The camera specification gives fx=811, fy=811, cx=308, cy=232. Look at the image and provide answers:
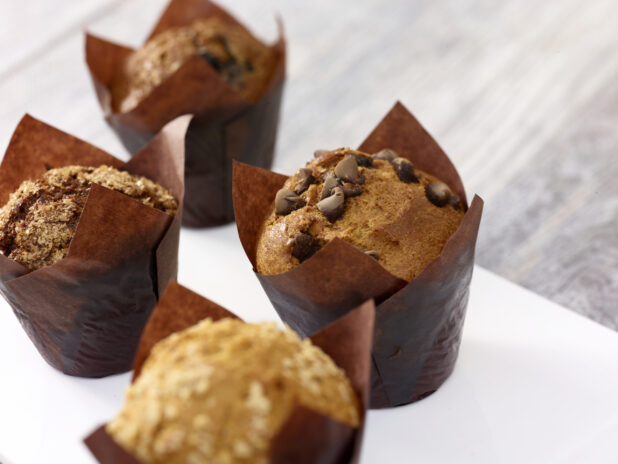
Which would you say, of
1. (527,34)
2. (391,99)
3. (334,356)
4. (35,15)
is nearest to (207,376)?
(334,356)

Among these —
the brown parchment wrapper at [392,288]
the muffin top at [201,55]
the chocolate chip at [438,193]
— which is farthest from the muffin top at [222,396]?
the muffin top at [201,55]

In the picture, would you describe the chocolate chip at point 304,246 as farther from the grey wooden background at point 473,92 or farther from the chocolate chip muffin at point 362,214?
the grey wooden background at point 473,92

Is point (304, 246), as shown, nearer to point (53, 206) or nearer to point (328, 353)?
point (328, 353)

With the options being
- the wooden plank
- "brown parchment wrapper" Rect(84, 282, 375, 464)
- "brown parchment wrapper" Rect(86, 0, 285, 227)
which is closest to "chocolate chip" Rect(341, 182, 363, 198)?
"brown parchment wrapper" Rect(84, 282, 375, 464)

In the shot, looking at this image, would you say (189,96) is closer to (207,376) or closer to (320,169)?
(320,169)

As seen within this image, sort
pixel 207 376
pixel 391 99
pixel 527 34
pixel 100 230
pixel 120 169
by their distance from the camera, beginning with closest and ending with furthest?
pixel 207 376, pixel 100 230, pixel 120 169, pixel 391 99, pixel 527 34

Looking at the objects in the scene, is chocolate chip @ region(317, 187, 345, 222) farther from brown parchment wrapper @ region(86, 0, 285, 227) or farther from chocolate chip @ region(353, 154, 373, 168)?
brown parchment wrapper @ region(86, 0, 285, 227)
